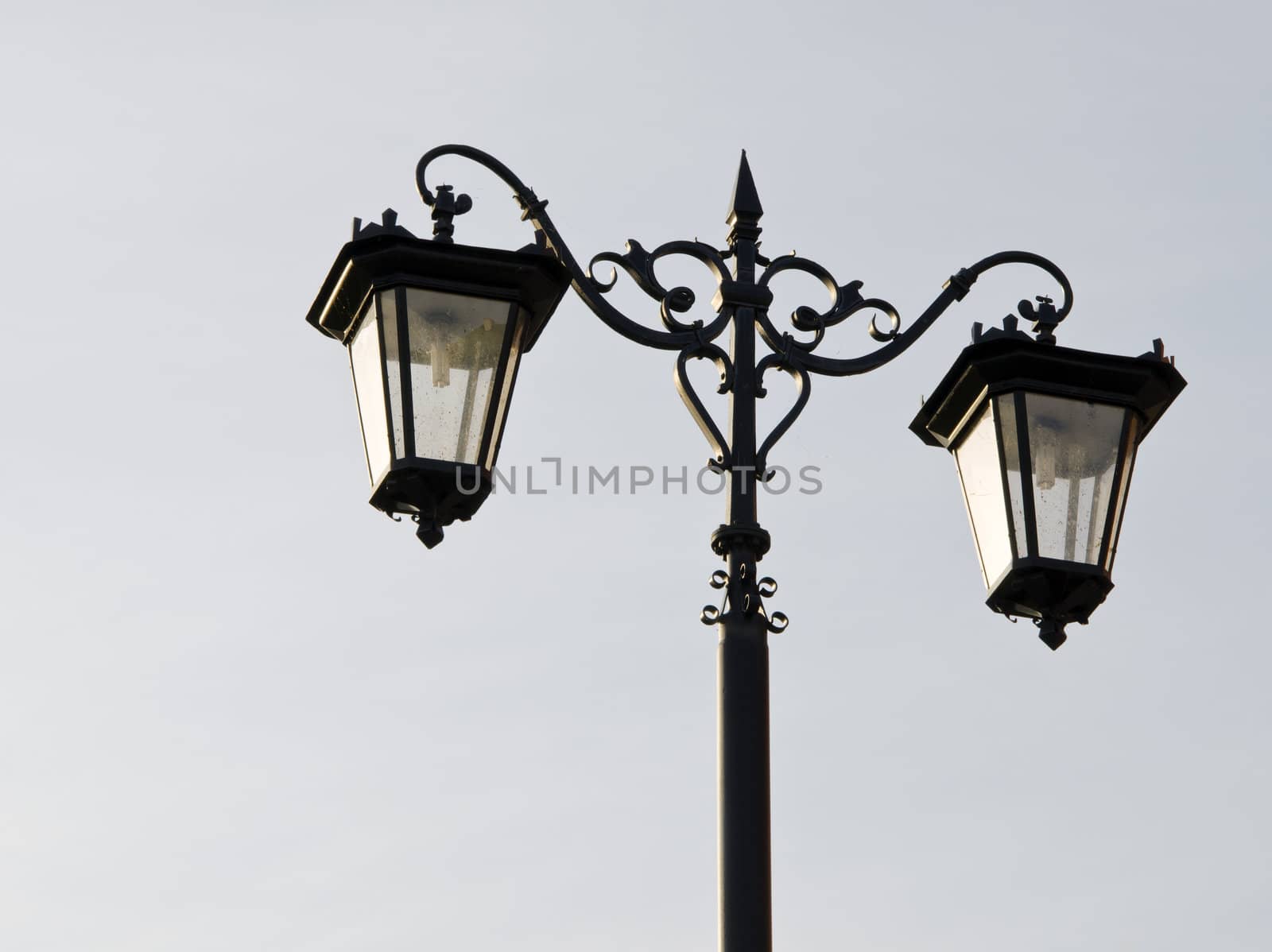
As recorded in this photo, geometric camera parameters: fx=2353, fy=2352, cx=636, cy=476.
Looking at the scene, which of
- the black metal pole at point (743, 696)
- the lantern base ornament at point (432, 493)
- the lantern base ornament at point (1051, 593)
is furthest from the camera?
the lantern base ornament at point (1051, 593)

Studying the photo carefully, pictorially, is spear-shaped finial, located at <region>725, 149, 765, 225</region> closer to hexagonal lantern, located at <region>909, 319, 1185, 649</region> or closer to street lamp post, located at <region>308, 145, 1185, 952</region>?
street lamp post, located at <region>308, 145, 1185, 952</region>

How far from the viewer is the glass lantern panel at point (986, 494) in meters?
8.11

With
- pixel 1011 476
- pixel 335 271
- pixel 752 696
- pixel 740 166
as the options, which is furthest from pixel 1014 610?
pixel 335 271

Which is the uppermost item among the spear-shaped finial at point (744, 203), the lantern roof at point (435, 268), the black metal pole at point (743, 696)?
the spear-shaped finial at point (744, 203)

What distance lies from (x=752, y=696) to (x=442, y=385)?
143cm

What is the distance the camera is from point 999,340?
8195 millimetres

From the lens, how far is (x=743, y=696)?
764cm

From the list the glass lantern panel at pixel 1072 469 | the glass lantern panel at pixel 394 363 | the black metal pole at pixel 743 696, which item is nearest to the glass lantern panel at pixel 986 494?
the glass lantern panel at pixel 1072 469

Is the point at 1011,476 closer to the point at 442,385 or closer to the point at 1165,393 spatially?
the point at 1165,393

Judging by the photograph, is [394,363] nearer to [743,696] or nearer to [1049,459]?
[743,696]

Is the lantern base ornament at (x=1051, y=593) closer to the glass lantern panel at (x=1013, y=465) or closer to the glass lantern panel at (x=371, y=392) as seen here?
the glass lantern panel at (x=1013, y=465)

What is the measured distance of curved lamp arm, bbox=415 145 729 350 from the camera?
26.9 feet

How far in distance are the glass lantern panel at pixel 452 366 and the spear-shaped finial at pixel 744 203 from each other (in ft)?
3.94

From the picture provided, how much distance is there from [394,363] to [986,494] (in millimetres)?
2141
